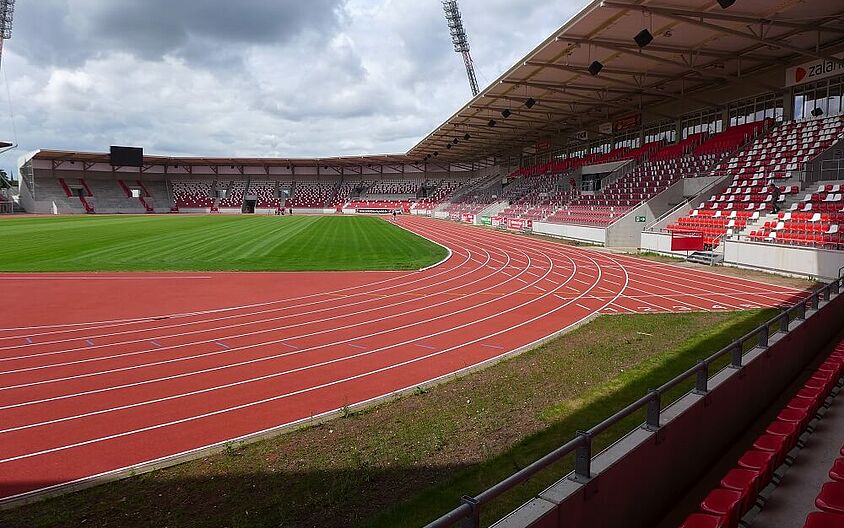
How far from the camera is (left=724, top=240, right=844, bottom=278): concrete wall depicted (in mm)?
14648

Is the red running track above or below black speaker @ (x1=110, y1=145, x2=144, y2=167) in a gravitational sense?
below

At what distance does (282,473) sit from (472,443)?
1.85 metres

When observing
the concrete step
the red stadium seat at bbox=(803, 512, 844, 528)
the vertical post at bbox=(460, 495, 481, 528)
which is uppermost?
the vertical post at bbox=(460, 495, 481, 528)

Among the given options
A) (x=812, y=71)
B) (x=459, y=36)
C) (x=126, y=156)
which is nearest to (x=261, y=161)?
(x=126, y=156)

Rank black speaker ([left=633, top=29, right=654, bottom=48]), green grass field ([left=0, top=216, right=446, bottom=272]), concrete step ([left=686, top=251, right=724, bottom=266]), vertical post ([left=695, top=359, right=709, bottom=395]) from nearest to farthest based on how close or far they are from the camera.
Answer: vertical post ([left=695, top=359, right=709, bottom=395]) < black speaker ([left=633, top=29, right=654, bottom=48]) < green grass field ([left=0, top=216, right=446, bottom=272]) < concrete step ([left=686, top=251, right=724, bottom=266])

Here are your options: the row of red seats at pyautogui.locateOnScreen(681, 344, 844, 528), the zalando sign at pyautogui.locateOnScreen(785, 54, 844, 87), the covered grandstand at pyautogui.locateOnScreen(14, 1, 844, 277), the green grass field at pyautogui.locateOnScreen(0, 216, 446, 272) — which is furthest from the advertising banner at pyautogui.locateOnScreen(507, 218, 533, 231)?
the row of red seats at pyautogui.locateOnScreen(681, 344, 844, 528)

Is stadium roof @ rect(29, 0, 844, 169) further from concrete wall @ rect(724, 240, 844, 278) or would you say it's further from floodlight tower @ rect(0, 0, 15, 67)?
floodlight tower @ rect(0, 0, 15, 67)

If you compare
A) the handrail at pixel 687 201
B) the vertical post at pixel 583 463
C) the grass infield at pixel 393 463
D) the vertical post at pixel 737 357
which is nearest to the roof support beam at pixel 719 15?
the handrail at pixel 687 201

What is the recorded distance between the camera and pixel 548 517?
2.59 metres

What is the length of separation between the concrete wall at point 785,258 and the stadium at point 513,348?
7 centimetres

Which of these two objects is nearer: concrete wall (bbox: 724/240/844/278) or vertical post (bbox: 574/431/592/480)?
vertical post (bbox: 574/431/592/480)

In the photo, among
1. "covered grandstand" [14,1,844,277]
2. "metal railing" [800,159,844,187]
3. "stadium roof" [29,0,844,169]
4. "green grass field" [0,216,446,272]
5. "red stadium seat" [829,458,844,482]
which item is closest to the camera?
"red stadium seat" [829,458,844,482]

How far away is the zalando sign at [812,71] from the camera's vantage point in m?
22.1

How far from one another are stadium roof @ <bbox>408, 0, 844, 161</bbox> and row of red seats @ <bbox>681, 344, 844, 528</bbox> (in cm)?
1356
